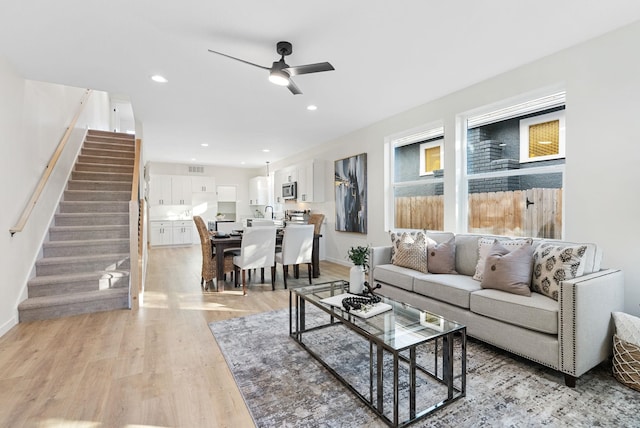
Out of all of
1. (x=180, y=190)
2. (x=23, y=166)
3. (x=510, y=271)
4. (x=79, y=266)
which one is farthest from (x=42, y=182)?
(x=180, y=190)

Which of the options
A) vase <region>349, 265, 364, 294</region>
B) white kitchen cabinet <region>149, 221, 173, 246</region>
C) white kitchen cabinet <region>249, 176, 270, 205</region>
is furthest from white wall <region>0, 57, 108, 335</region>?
white kitchen cabinet <region>249, 176, 270, 205</region>

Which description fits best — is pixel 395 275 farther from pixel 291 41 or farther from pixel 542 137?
pixel 291 41

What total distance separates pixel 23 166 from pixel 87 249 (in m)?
1.22

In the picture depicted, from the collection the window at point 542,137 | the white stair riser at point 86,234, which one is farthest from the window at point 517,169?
the white stair riser at point 86,234

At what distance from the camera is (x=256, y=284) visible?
4.47m

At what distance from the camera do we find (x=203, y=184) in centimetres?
955

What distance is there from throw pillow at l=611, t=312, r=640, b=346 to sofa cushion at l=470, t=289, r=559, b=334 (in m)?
0.38

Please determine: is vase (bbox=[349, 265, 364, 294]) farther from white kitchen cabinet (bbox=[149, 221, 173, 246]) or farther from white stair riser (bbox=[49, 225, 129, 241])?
white kitchen cabinet (bbox=[149, 221, 173, 246])

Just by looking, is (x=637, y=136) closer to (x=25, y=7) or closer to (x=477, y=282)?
(x=477, y=282)

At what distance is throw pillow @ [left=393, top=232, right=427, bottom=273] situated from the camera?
3.15 meters

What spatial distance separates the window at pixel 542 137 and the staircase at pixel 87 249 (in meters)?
4.85

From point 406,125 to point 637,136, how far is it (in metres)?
2.56

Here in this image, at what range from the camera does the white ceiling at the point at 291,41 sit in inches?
83.7

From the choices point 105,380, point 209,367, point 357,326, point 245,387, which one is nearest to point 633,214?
point 357,326
